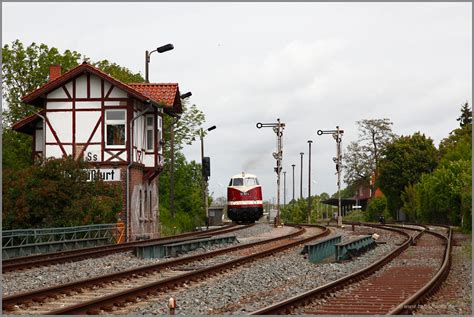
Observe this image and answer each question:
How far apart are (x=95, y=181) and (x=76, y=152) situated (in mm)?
4527

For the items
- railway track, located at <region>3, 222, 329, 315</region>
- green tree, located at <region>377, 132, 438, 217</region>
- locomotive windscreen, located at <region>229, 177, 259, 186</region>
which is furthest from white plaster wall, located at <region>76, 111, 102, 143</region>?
green tree, located at <region>377, 132, 438, 217</region>

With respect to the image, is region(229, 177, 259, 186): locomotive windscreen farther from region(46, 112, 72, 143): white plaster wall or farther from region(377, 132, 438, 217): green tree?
region(377, 132, 438, 217): green tree

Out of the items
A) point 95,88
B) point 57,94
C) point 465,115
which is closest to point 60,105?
point 57,94

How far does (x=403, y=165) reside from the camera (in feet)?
263

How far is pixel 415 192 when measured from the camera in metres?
69.2

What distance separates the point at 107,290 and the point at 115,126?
23219mm

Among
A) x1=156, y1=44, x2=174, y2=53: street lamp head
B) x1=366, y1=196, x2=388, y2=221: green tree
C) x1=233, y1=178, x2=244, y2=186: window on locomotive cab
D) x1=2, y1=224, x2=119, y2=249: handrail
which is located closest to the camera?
x1=2, y1=224, x2=119, y2=249: handrail

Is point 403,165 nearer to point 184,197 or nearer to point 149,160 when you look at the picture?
point 184,197

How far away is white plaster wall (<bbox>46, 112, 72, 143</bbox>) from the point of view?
3881cm

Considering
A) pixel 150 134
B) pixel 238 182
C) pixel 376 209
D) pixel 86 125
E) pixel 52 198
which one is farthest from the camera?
pixel 376 209


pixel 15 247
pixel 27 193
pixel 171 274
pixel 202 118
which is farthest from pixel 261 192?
pixel 171 274

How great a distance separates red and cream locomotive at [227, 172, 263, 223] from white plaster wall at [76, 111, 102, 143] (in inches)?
709

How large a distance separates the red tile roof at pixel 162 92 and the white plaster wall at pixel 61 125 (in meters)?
3.97

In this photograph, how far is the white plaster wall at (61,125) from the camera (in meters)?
38.8
